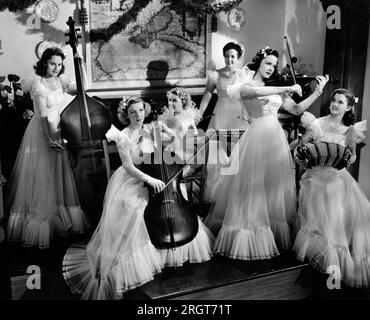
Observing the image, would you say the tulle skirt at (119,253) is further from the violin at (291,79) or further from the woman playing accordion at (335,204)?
the violin at (291,79)

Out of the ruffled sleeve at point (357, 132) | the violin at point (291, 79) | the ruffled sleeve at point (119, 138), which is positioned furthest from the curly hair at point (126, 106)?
the ruffled sleeve at point (357, 132)

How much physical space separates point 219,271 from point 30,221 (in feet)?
4.58

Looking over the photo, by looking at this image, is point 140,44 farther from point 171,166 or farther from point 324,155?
point 324,155

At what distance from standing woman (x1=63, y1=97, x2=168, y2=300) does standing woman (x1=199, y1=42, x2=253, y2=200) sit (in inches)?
38.4

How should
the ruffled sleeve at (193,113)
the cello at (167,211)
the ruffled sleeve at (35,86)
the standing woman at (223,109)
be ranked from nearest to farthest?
the cello at (167,211)
the ruffled sleeve at (35,86)
the ruffled sleeve at (193,113)
the standing woman at (223,109)

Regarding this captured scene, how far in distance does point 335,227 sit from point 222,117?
1376 mm

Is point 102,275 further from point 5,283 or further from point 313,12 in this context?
point 313,12

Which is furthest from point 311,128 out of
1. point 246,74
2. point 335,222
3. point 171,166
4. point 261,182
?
point 171,166

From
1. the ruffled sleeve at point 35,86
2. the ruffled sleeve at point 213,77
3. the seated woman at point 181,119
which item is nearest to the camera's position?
the ruffled sleeve at point 35,86

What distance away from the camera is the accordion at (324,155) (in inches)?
126

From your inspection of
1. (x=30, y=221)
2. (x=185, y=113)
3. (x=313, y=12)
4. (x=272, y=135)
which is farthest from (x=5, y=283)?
(x=313, y=12)

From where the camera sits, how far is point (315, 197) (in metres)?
3.27

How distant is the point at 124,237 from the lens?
2912mm
